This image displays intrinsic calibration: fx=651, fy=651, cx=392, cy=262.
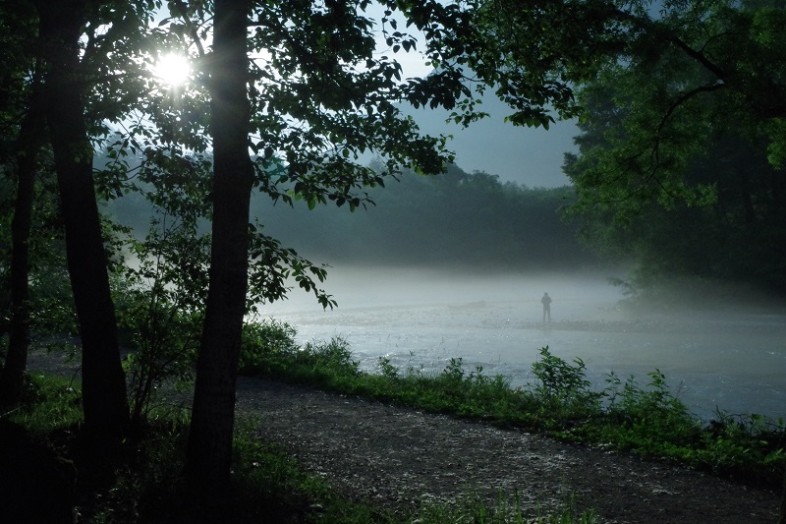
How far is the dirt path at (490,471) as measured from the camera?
264 inches

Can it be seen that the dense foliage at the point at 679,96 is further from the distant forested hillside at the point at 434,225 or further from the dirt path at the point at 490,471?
the distant forested hillside at the point at 434,225

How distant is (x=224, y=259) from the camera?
6.05 metres

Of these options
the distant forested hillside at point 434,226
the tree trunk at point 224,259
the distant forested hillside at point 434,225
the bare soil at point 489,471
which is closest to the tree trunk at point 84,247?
the tree trunk at point 224,259

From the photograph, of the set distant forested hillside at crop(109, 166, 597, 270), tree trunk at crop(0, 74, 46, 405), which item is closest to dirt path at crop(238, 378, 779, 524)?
tree trunk at crop(0, 74, 46, 405)

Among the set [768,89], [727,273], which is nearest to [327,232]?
[727,273]

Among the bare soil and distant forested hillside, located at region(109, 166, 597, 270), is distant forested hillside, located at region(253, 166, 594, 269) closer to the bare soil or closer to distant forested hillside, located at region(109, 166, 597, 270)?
distant forested hillside, located at region(109, 166, 597, 270)

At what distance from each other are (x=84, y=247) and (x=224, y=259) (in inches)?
102

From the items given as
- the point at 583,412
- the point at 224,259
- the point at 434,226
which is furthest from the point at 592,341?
the point at 434,226

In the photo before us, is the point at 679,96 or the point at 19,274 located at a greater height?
the point at 679,96

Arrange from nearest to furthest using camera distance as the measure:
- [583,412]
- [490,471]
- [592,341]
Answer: [490,471]
[583,412]
[592,341]

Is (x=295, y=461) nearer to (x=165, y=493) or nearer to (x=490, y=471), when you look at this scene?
(x=165, y=493)

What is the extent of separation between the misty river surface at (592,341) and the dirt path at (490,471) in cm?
536

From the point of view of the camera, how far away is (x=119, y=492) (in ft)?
20.4

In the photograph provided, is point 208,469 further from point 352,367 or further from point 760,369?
point 760,369
